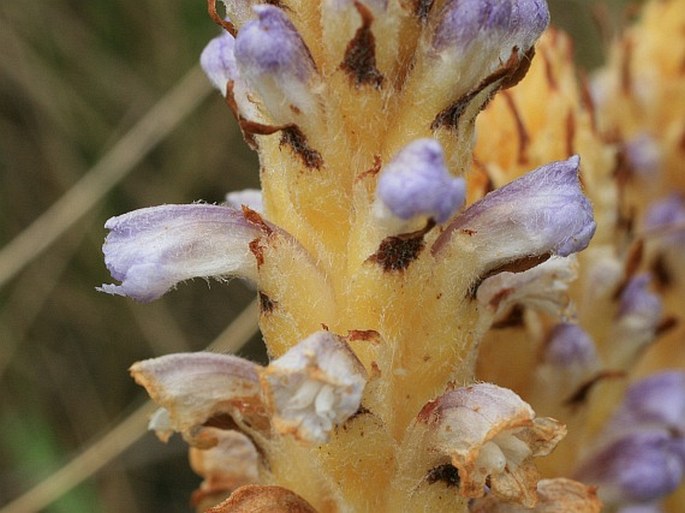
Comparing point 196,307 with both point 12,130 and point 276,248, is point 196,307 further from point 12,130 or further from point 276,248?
point 276,248

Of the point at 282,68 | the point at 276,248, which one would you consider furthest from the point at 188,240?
the point at 282,68

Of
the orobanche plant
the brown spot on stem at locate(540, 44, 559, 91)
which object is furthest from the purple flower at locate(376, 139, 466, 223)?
the brown spot on stem at locate(540, 44, 559, 91)

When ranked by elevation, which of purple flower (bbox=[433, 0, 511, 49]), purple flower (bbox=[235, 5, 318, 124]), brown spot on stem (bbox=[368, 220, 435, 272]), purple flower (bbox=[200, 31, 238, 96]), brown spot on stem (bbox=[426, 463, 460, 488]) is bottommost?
brown spot on stem (bbox=[426, 463, 460, 488])

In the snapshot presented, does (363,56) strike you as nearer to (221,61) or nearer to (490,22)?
(490,22)

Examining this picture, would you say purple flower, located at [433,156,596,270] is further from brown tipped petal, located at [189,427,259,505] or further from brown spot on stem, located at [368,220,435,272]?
brown tipped petal, located at [189,427,259,505]

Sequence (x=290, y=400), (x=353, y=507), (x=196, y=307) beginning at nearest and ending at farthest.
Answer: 1. (x=290, y=400)
2. (x=353, y=507)
3. (x=196, y=307)

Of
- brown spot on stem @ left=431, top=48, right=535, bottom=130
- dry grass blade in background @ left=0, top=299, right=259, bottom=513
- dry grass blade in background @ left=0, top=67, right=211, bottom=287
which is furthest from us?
dry grass blade in background @ left=0, top=67, right=211, bottom=287
